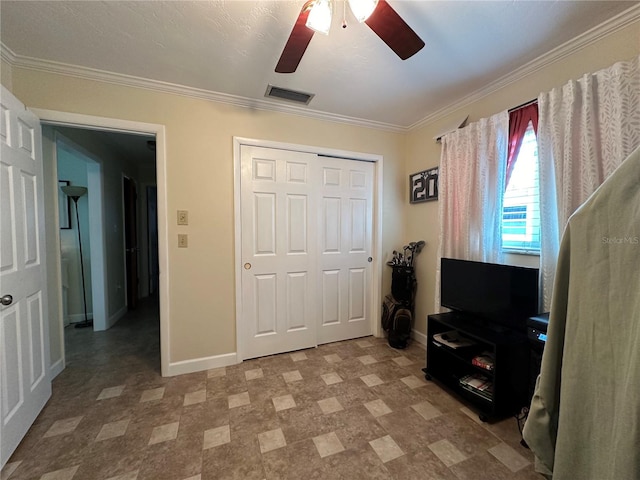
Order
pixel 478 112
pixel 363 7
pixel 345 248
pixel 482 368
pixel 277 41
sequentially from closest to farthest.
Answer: pixel 363 7, pixel 277 41, pixel 482 368, pixel 478 112, pixel 345 248

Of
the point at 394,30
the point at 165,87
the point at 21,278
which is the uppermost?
the point at 165,87

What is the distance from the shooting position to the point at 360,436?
5.05ft

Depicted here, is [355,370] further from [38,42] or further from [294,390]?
[38,42]

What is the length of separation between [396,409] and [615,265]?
1.64 m

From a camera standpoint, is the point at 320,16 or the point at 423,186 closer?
the point at 320,16

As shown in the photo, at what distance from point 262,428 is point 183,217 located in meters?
1.68

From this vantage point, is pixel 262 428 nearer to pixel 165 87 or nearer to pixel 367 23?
pixel 367 23

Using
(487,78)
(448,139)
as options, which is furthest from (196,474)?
(487,78)

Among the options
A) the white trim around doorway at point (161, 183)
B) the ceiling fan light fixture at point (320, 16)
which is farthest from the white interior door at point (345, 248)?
the ceiling fan light fixture at point (320, 16)

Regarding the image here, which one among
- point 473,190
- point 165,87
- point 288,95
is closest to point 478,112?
point 473,190

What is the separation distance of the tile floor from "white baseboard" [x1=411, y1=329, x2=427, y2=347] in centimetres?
61

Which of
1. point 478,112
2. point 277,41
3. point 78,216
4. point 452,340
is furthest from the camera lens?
point 78,216

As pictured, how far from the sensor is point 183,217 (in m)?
2.17

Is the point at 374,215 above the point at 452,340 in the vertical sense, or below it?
above
